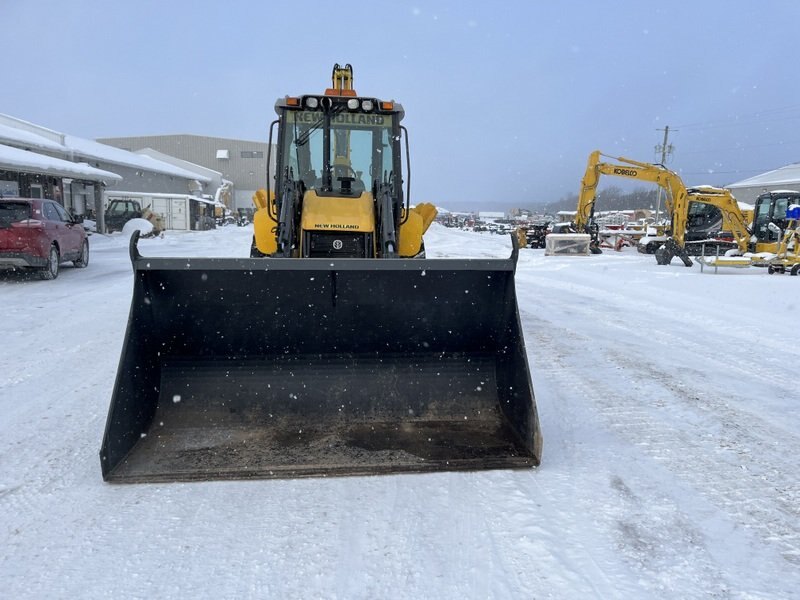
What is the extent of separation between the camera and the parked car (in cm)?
1138

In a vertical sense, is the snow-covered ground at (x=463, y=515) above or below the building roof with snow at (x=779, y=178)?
below

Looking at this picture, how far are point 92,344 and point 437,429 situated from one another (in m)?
4.74

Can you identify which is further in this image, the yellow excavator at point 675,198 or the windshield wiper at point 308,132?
the yellow excavator at point 675,198

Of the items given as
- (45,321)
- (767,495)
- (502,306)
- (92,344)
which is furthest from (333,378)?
(45,321)

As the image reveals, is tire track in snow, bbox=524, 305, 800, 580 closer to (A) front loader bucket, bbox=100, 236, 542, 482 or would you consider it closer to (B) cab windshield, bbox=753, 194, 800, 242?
(A) front loader bucket, bbox=100, 236, 542, 482

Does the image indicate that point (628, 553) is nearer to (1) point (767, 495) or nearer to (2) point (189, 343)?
(1) point (767, 495)

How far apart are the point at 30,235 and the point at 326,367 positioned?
1018cm

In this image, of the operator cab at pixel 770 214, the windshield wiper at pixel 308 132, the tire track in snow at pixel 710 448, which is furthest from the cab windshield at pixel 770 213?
the windshield wiper at pixel 308 132

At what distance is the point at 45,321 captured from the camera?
8.05 meters

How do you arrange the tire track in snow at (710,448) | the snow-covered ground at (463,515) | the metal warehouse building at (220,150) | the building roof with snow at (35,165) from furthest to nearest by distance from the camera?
the metal warehouse building at (220,150), the building roof with snow at (35,165), the tire track in snow at (710,448), the snow-covered ground at (463,515)

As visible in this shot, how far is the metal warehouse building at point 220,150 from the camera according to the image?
69.8m

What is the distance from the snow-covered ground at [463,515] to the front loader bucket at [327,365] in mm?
301

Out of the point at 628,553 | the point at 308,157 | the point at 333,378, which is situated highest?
the point at 308,157

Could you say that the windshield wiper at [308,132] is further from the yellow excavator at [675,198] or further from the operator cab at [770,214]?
the operator cab at [770,214]
